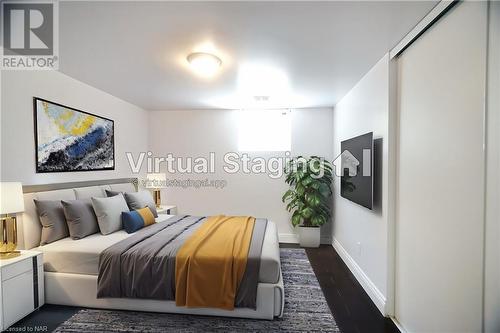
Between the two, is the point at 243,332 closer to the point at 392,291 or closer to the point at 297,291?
the point at 297,291

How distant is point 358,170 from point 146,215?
2.77 m

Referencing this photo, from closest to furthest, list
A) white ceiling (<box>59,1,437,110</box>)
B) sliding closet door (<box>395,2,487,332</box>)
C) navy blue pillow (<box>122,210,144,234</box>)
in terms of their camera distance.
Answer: sliding closet door (<box>395,2,487,332</box>) → white ceiling (<box>59,1,437,110</box>) → navy blue pillow (<box>122,210,144,234</box>)

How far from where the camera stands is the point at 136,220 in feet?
9.32

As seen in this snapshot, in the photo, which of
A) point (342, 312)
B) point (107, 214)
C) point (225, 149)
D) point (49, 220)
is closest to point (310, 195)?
point (225, 149)

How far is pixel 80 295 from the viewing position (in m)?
2.23

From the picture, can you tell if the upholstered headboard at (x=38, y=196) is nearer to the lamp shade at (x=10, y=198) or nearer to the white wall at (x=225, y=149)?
the lamp shade at (x=10, y=198)

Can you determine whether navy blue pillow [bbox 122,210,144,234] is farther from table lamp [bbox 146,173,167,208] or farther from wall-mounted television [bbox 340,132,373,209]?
wall-mounted television [bbox 340,132,373,209]

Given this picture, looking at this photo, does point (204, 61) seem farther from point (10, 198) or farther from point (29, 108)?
point (10, 198)

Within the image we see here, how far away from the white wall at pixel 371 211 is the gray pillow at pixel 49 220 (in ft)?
11.1

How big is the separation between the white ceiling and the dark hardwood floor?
250cm

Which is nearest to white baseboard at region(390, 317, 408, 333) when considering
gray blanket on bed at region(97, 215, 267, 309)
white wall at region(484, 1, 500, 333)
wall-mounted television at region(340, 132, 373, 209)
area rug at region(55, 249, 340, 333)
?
area rug at region(55, 249, 340, 333)

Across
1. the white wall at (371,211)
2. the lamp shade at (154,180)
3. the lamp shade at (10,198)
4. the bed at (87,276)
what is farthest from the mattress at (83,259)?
the lamp shade at (154,180)

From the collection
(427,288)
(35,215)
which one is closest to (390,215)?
(427,288)

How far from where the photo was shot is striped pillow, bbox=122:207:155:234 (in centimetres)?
278
